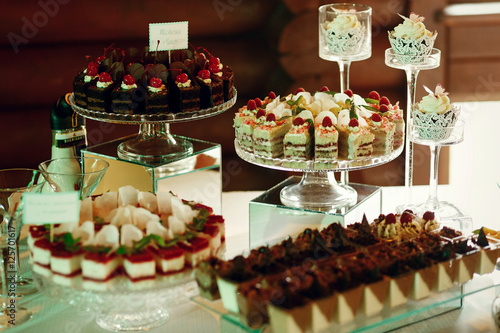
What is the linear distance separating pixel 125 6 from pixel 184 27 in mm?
1234

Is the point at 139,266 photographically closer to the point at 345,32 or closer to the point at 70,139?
the point at 70,139

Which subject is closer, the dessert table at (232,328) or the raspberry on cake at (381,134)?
the dessert table at (232,328)

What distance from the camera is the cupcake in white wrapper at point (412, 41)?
225cm

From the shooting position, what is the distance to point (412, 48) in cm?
226

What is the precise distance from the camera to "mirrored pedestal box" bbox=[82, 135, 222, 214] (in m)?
2.31

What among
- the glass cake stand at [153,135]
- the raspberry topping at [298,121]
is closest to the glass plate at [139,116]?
the glass cake stand at [153,135]

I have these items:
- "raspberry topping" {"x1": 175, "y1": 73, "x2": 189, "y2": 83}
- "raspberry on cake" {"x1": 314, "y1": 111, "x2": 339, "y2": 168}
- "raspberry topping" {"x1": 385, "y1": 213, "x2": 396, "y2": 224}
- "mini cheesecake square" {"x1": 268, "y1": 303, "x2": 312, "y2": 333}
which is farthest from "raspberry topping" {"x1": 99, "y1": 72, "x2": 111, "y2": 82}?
"mini cheesecake square" {"x1": 268, "y1": 303, "x2": 312, "y2": 333}

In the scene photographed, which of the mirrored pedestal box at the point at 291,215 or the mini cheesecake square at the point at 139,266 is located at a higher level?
the mini cheesecake square at the point at 139,266

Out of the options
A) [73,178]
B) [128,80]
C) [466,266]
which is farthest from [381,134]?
[73,178]

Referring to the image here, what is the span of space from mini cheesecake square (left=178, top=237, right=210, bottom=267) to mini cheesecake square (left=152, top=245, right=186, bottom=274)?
0.7 inches

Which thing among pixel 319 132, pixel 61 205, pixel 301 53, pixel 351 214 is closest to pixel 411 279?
pixel 351 214

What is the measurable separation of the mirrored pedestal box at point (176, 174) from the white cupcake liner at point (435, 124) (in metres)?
0.72

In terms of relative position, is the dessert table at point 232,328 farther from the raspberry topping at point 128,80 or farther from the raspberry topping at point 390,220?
the raspberry topping at point 128,80

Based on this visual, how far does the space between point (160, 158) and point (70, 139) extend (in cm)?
36
